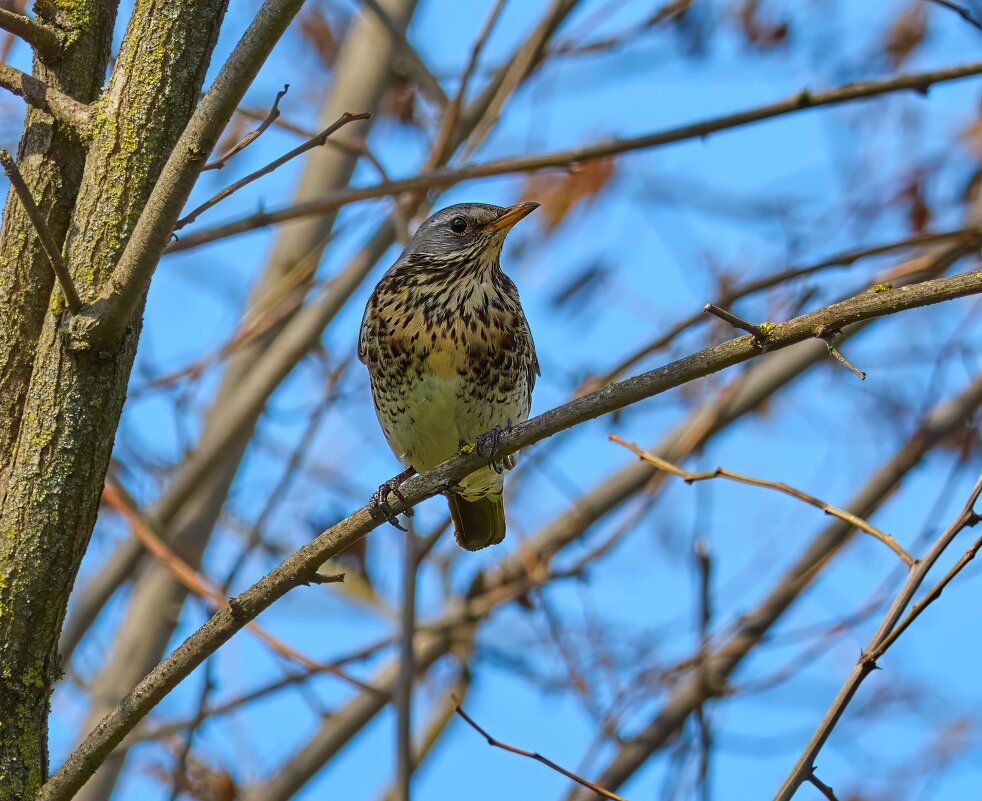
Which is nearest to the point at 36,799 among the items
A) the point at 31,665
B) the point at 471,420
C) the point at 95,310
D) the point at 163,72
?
the point at 31,665

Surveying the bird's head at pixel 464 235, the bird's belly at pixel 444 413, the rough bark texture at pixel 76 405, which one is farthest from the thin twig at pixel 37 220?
the bird's head at pixel 464 235

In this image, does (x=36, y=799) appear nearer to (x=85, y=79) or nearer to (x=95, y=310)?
(x=95, y=310)

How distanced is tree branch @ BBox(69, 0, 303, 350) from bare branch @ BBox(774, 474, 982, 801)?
68.1 inches

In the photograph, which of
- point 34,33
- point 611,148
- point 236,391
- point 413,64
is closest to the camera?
point 34,33

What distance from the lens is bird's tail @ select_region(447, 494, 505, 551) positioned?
5.27 m

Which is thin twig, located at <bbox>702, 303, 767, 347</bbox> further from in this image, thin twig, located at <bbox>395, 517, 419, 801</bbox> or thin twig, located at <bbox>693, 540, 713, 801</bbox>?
thin twig, located at <bbox>395, 517, 419, 801</bbox>

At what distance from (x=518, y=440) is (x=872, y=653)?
968 mm

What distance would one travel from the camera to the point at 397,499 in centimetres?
326

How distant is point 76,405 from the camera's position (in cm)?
290

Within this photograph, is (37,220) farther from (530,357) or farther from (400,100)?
(400,100)

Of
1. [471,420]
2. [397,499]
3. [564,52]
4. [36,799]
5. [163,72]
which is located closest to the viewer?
[36,799]

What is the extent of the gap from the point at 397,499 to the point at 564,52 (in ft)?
10.7

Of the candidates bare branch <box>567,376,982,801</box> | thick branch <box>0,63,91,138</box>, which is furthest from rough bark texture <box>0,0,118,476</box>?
bare branch <box>567,376,982,801</box>

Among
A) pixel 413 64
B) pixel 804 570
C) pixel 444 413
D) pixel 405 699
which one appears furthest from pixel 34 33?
pixel 804 570
